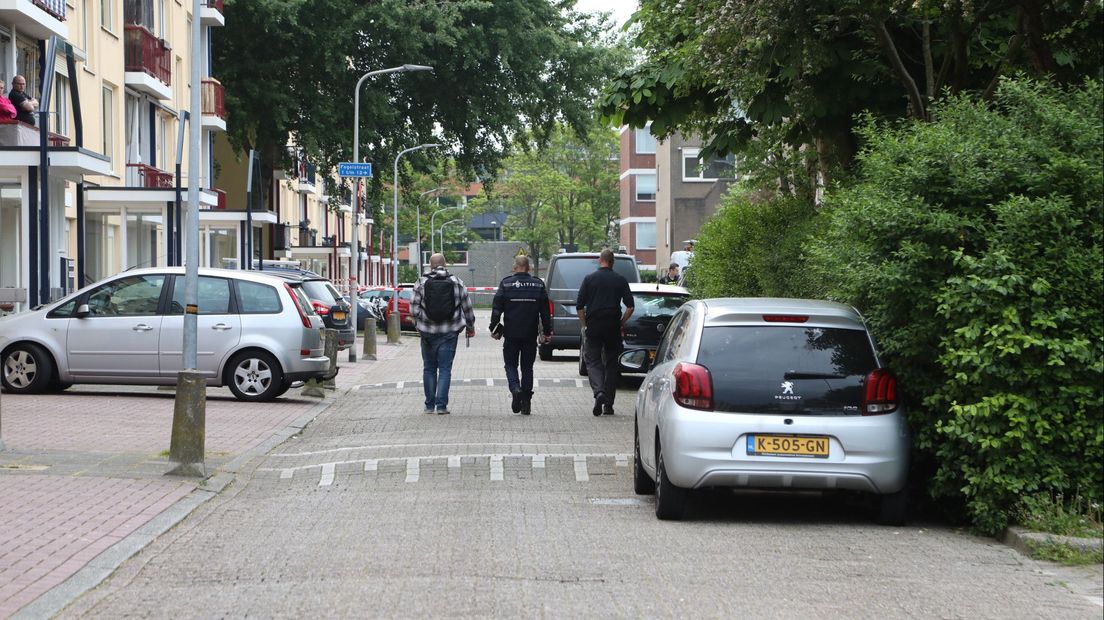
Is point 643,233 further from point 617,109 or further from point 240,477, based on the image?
point 240,477

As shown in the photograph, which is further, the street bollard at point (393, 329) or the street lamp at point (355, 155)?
the street bollard at point (393, 329)

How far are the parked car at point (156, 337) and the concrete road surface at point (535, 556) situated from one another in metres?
5.80

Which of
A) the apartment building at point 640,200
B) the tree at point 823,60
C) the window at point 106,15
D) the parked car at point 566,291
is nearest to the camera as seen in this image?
the tree at point 823,60

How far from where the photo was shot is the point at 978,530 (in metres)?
9.14

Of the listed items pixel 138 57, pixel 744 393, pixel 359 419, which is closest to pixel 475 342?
pixel 138 57

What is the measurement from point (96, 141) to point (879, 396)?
92.8 feet

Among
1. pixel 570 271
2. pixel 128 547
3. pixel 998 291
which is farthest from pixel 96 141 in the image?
pixel 998 291

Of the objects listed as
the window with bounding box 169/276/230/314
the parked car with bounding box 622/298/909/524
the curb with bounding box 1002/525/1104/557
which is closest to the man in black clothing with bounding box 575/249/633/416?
the window with bounding box 169/276/230/314

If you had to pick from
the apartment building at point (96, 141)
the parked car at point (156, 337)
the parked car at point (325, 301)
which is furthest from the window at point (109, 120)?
the parked car at point (156, 337)

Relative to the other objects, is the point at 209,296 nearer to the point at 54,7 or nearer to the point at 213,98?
the point at 54,7

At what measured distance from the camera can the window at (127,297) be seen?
1861 centimetres

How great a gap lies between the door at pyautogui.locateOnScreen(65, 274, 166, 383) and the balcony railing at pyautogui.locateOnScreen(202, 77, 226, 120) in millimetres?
21295

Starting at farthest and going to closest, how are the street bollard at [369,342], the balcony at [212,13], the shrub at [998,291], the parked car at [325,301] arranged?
1. the balcony at [212,13]
2. the street bollard at [369,342]
3. the parked car at [325,301]
4. the shrub at [998,291]

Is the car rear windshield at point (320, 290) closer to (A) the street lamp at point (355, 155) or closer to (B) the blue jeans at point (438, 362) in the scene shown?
(A) the street lamp at point (355, 155)
